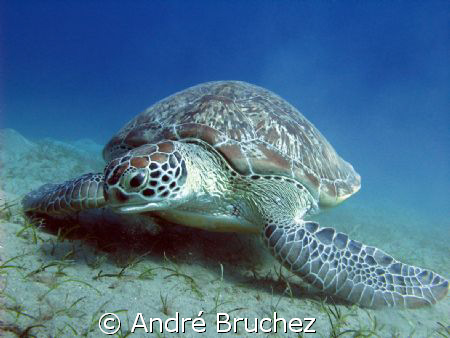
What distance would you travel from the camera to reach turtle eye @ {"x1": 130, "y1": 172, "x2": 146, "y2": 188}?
2041 millimetres

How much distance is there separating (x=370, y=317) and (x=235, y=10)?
375ft

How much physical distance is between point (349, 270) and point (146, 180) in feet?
6.23

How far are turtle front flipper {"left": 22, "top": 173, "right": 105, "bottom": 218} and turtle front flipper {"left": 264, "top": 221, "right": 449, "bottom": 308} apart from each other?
1.70m

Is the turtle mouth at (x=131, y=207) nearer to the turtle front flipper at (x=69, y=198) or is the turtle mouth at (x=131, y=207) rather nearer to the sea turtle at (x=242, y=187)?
the sea turtle at (x=242, y=187)

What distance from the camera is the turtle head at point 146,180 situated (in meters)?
2.05

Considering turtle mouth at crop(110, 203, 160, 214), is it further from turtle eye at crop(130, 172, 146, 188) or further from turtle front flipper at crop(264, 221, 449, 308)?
turtle front flipper at crop(264, 221, 449, 308)

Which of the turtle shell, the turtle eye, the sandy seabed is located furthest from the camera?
the turtle shell

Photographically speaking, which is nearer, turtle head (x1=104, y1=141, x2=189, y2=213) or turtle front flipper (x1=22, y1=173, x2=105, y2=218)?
turtle head (x1=104, y1=141, x2=189, y2=213)

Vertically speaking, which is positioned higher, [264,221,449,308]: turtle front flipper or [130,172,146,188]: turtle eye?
[130,172,146,188]: turtle eye

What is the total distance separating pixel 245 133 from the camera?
309cm

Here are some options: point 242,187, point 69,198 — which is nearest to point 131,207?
point 69,198

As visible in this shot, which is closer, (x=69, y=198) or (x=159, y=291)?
(x=159, y=291)

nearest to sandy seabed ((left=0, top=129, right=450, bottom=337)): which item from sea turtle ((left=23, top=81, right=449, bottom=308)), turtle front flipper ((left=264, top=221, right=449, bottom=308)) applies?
turtle front flipper ((left=264, top=221, right=449, bottom=308))

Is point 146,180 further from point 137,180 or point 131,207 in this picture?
point 131,207
